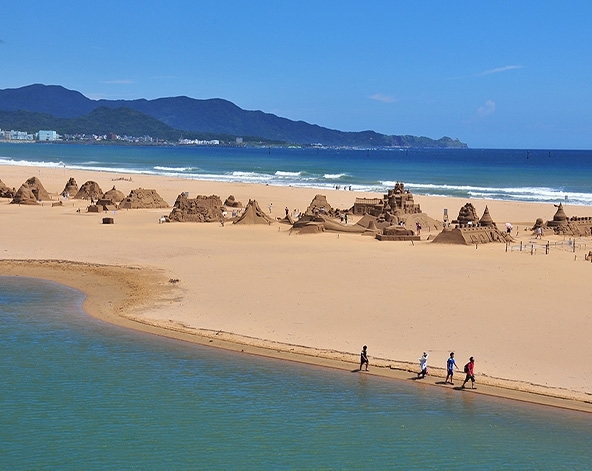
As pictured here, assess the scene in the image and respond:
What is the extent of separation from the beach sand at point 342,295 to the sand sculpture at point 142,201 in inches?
411

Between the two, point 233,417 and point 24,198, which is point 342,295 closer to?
point 233,417

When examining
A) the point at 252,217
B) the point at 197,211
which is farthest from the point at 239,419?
the point at 197,211

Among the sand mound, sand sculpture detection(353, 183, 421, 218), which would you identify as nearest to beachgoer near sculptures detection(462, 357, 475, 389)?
sand sculpture detection(353, 183, 421, 218)

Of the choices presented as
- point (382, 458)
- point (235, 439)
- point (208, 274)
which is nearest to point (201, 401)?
point (235, 439)

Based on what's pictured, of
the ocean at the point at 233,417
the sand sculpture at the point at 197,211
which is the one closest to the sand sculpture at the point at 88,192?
the sand sculpture at the point at 197,211

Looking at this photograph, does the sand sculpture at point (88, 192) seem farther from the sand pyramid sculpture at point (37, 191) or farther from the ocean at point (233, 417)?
the ocean at point (233, 417)

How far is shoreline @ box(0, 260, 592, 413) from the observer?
17219mm

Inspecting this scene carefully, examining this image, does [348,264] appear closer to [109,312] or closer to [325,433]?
[109,312]

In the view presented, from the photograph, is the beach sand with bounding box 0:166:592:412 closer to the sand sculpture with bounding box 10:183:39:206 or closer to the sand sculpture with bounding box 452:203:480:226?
the sand sculpture with bounding box 452:203:480:226

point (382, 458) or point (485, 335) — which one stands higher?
point (485, 335)

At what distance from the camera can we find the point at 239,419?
16047mm

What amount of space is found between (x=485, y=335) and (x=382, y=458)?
24.1 ft

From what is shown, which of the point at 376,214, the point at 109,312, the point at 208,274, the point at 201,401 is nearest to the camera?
the point at 201,401

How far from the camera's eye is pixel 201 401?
55.8 ft
